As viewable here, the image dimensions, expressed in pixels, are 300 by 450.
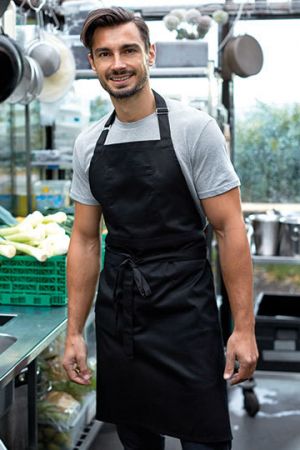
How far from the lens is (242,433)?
10.4 feet

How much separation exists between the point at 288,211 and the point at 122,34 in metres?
2.78

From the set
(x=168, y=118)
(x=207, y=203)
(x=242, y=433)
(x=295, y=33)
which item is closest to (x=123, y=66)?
(x=168, y=118)

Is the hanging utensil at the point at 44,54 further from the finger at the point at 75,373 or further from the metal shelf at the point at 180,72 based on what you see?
the finger at the point at 75,373

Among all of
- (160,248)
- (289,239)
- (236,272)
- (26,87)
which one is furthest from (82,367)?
(289,239)

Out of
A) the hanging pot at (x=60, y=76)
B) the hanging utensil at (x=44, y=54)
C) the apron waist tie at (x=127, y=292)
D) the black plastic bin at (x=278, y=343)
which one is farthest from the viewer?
the black plastic bin at (x=278, y=343)

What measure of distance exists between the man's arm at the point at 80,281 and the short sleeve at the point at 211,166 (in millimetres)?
362

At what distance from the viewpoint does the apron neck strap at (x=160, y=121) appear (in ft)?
6.06

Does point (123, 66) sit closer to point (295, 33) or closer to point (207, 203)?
point (207, 203)

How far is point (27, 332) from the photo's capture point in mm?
2078

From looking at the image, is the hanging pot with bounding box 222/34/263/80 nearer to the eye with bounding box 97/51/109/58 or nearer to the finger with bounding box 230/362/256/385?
the eye with bounding box 97/51/109/58

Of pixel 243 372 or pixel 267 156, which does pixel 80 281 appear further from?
pixel 267 156

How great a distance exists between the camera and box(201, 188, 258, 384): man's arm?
5.98 ft

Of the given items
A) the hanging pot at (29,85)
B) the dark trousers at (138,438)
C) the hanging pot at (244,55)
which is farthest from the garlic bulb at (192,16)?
the dark trousers at (138,438)

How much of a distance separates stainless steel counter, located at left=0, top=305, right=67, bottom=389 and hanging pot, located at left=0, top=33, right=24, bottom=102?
709 millimetres
